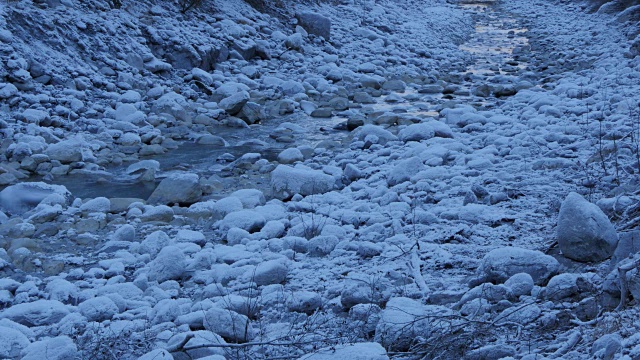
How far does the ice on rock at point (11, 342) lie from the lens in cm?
280

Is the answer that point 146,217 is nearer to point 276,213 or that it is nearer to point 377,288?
point 276,213

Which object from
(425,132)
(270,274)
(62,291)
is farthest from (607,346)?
(425,132)

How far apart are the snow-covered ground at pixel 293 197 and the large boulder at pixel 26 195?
15 mm

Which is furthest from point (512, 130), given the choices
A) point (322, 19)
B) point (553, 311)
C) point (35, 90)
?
point (322, 19)

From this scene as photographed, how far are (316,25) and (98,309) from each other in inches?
362

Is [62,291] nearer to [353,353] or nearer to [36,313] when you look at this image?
[36,313]

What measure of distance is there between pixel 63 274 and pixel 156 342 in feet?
4.10

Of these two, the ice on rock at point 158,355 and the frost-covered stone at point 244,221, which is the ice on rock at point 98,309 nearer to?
the ice on rock at point 158,355

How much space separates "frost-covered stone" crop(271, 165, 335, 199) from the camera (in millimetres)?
5148

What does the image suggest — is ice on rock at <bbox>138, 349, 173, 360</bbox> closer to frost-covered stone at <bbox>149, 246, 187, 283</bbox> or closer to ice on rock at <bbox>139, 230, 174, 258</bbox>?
frost-covered stone at <bbox>149, 246, 187, 283</bbox>

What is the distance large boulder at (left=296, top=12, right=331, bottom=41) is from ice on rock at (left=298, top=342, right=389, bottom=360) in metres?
9.72

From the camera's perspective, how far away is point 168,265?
3689mm


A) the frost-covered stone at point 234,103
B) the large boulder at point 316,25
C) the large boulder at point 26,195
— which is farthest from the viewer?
the large boulder at point 316,25

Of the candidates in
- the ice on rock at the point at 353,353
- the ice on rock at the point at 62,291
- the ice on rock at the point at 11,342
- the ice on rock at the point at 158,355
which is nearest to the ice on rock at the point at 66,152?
the ice on rock at the point at 62,291
